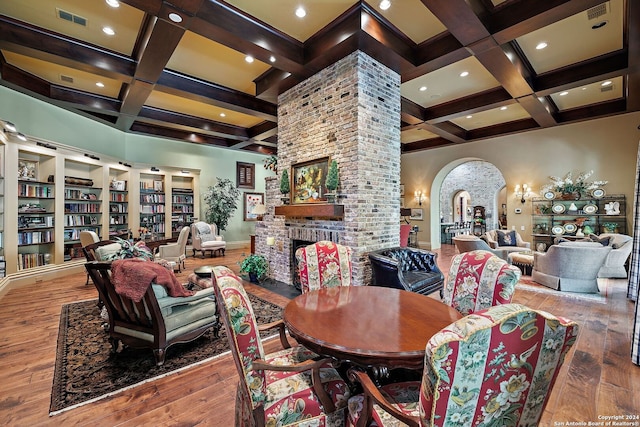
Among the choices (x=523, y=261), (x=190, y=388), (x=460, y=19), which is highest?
(x=460, y=19)

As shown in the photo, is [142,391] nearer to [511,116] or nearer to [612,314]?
[612,314]

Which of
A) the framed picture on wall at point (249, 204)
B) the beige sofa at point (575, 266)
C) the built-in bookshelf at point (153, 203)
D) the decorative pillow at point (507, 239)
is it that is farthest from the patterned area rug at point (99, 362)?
the framed picture on wall at point (249, 204)

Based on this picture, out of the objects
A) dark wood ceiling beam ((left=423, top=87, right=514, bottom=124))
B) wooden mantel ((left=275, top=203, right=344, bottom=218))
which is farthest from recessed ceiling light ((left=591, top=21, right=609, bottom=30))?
wooden mantel ((left=275, top=203, right=344, bottom=218))

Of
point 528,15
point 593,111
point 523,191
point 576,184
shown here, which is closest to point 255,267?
point 528,15

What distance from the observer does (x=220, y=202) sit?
901 cm

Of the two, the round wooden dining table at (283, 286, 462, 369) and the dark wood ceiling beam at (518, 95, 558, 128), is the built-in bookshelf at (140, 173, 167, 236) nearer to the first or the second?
the round wooden dining table at (283, 286, 462, 369)

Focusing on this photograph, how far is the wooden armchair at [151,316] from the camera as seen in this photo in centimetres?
246

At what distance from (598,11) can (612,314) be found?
151 inches

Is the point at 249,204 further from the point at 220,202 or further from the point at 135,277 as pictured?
the point at 135,277

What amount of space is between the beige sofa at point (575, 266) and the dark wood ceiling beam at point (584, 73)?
2.76 meters

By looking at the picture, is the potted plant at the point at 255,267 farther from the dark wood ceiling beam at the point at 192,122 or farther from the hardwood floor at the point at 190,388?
the dark wood ceiling beam at the point at 192,122

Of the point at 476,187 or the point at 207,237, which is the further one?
the point at 476,187

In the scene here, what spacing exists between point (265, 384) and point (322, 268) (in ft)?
4.72

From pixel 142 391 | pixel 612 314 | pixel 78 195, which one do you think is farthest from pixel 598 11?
pixel 78 195
